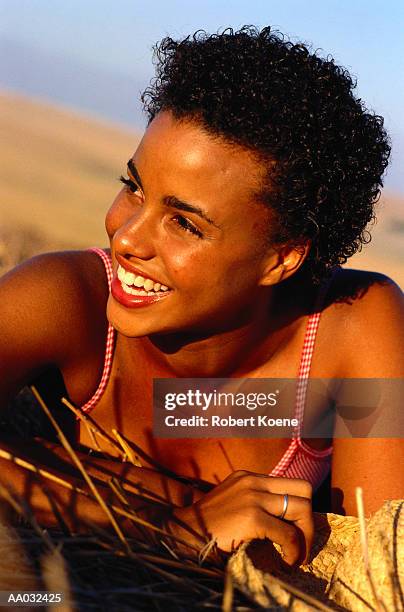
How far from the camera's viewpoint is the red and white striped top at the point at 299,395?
8.71 ft

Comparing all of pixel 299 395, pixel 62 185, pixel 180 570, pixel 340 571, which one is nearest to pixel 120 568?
pixel 180 570

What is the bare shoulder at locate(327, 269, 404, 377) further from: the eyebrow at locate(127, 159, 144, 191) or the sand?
the sand

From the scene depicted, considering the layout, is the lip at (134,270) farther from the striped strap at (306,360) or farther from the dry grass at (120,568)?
the striped strap at (306,360)

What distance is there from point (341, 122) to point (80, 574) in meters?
1.39

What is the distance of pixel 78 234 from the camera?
31.1 feet

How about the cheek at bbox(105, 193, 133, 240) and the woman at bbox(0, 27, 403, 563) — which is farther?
the cheek at bbox(105, 193, 133, 240)

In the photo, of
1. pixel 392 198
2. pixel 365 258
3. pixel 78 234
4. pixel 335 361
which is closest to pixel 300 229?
pixel 335 361

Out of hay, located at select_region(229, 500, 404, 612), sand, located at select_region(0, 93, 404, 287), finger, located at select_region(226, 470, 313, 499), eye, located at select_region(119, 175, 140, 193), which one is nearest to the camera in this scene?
hay, located at select_region(229, 500, 404, 612)

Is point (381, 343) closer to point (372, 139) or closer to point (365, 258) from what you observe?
point (372, 139)

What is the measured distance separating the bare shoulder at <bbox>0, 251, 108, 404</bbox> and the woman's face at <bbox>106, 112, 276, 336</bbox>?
0.18 metres

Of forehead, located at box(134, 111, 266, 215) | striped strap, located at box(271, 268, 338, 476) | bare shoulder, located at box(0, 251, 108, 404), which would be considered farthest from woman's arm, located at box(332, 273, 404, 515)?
bare shoulder, located at box(0, 251, 108, 404)

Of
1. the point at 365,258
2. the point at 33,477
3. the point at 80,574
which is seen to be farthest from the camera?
the point at 365,258

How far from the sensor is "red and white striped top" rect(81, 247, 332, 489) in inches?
105

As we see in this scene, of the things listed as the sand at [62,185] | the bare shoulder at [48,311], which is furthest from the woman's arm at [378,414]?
the sand at [62,185]
